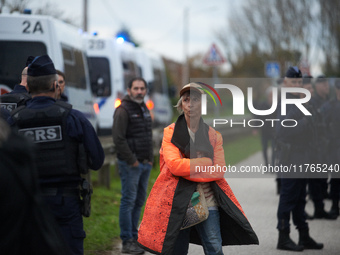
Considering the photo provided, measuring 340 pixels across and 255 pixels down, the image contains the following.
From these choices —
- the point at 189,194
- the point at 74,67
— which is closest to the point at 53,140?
the point at 189,194

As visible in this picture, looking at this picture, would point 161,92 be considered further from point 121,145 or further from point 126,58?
point 121,145

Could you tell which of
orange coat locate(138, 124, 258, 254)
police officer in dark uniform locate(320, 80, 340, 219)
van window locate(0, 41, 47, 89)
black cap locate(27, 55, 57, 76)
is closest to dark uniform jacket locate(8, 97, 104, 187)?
black cap locate(27, 55, 57, 76)

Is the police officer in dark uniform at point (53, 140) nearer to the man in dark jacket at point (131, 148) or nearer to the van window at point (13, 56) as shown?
the man in dark jacket at point (131, 148)

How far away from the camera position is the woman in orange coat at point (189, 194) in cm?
479

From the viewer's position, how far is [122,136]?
278 inches

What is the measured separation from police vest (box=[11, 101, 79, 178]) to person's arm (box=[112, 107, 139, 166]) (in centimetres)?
267

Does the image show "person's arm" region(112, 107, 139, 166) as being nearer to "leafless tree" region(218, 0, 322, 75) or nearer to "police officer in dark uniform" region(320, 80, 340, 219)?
"police officer in dark uniform" region(320, 80, 340, 219)

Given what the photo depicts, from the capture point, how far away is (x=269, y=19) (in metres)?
43.8

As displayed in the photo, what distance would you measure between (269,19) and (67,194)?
40.9 metres

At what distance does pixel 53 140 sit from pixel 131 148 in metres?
2.89

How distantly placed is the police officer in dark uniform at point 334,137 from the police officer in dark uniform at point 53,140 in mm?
5311

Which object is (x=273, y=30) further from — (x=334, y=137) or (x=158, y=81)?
(x=334, y=137)

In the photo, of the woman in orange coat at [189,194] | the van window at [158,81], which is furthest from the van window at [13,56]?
the van window at [158,81]

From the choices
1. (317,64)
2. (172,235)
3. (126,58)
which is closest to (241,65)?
(317,64)
